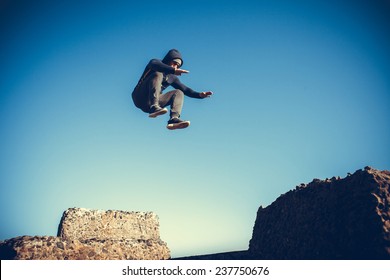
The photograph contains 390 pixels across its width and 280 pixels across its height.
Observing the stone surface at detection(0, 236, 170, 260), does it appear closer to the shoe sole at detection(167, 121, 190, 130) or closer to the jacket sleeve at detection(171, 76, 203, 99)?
the shoe sole at detection(167, 121, 190, 130)

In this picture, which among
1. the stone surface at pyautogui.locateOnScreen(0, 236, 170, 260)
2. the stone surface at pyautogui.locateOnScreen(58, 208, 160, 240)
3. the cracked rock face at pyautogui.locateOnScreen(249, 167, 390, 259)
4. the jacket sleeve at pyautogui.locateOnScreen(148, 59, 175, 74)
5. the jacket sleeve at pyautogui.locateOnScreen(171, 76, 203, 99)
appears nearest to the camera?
the cracked rock face at pyautogui.locateOnScreen(249, 167, 390, 259)

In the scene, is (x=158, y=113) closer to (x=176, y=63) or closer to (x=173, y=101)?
(x=173, y=101)

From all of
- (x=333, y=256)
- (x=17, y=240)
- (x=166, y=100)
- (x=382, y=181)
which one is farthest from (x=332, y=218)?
(x=17, y=240)

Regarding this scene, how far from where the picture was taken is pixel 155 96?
5184mm

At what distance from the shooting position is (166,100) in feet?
18.1

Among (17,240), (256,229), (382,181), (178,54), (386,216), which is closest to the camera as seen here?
(386,216)

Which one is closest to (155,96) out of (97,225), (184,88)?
(184,88)

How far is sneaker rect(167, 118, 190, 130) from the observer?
529 centimetres

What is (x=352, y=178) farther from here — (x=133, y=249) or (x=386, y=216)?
(x=133, y=249)

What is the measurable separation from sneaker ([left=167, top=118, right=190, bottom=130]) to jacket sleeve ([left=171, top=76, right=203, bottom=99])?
70 cm

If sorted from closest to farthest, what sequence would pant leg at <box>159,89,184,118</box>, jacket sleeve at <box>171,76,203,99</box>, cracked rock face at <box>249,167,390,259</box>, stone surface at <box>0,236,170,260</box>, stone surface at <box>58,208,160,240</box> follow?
cracked rock face at <box>249,167,390,259</box> < stone surface at <box>0,236,170,260</box> < pant leg at <box>159,89,184,118</box> < jacket sleeve at <box>171,76,203,99</box> < stone surface at <box>58,208,160,240</box>

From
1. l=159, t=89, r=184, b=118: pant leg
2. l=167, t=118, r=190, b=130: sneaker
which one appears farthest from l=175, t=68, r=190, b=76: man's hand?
l=167, t=118, r=190, b=130: sneaker

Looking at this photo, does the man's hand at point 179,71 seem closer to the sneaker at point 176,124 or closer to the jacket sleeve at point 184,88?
the jacket sleeve at point 184,88
